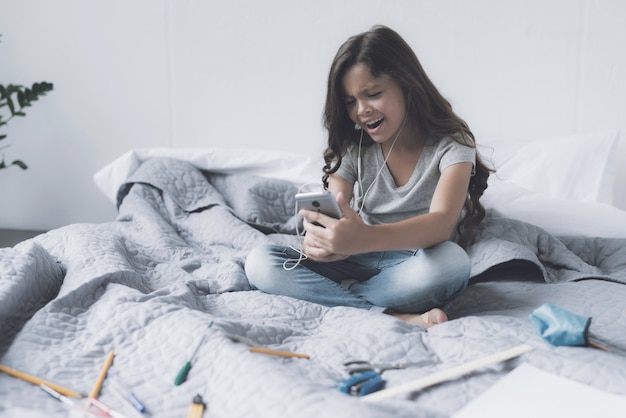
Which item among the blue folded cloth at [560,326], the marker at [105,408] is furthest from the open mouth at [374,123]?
the marker at [105,408]

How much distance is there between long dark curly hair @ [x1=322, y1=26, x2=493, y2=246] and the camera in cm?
111

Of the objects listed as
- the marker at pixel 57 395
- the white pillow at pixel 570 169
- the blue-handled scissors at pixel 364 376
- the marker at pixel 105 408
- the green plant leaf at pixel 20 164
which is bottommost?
the green plant leaf at pixel 20 164

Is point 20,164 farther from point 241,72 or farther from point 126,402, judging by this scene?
point 126,402

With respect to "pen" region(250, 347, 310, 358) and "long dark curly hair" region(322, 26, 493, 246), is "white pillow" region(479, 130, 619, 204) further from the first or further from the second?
"pen" region(250, 347, 310, 358)

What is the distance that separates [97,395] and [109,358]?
0.08 m

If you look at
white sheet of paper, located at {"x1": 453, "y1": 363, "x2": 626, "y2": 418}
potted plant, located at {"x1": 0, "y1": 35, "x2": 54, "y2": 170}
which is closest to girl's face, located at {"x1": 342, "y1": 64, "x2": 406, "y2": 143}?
white sheet of paper, located at {"x1": 453, "y1": 363, "x2": 626, "y2": 418}

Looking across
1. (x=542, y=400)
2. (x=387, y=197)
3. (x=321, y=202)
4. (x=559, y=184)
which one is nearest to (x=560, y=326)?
(x=542, y=400)

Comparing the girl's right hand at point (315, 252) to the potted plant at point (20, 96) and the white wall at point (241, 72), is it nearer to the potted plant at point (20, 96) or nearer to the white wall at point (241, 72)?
the white wall at point (241, 72)

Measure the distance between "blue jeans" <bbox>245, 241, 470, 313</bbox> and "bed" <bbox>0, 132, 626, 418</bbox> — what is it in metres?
0.05

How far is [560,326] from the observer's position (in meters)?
0.77

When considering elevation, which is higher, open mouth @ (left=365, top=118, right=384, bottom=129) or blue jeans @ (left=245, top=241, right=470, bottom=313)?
open mouth @ (left=365, top=118, right=384, bottom=129)

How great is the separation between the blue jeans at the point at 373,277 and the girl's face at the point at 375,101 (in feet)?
0.84

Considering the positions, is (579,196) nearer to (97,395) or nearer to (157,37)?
(97,395)

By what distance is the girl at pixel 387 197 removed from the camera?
993 millimetres
